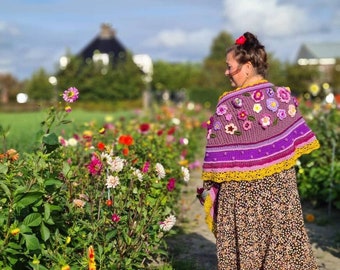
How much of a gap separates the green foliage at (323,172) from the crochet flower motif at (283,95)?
11.6 feet

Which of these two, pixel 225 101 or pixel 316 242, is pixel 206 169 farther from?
pixel 316 242

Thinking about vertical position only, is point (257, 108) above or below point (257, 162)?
above

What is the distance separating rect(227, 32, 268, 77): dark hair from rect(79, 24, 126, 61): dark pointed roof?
50743mm

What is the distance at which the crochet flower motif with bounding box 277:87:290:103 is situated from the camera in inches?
125

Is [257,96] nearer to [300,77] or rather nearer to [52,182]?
[52,182]

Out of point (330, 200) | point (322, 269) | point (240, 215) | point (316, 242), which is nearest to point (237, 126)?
point (240, 215)

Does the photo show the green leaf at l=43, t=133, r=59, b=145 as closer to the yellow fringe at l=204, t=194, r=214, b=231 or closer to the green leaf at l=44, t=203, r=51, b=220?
the green leaf at l=44, t=203, r=51, b=220

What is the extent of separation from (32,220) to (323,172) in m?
4.68

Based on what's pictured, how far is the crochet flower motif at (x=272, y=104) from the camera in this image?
3.14m

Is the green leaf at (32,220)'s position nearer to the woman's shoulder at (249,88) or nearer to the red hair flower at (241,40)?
the woman's shoulder at (249,88)

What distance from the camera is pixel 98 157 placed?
369 centimetres

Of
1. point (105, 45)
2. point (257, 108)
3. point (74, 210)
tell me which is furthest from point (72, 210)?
point (105, 45)

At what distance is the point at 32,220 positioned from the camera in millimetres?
2959

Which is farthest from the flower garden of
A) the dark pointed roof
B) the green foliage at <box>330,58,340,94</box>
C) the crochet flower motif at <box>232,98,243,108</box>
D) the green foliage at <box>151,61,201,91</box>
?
the green foliage at <box>151,61,201,91</box>
